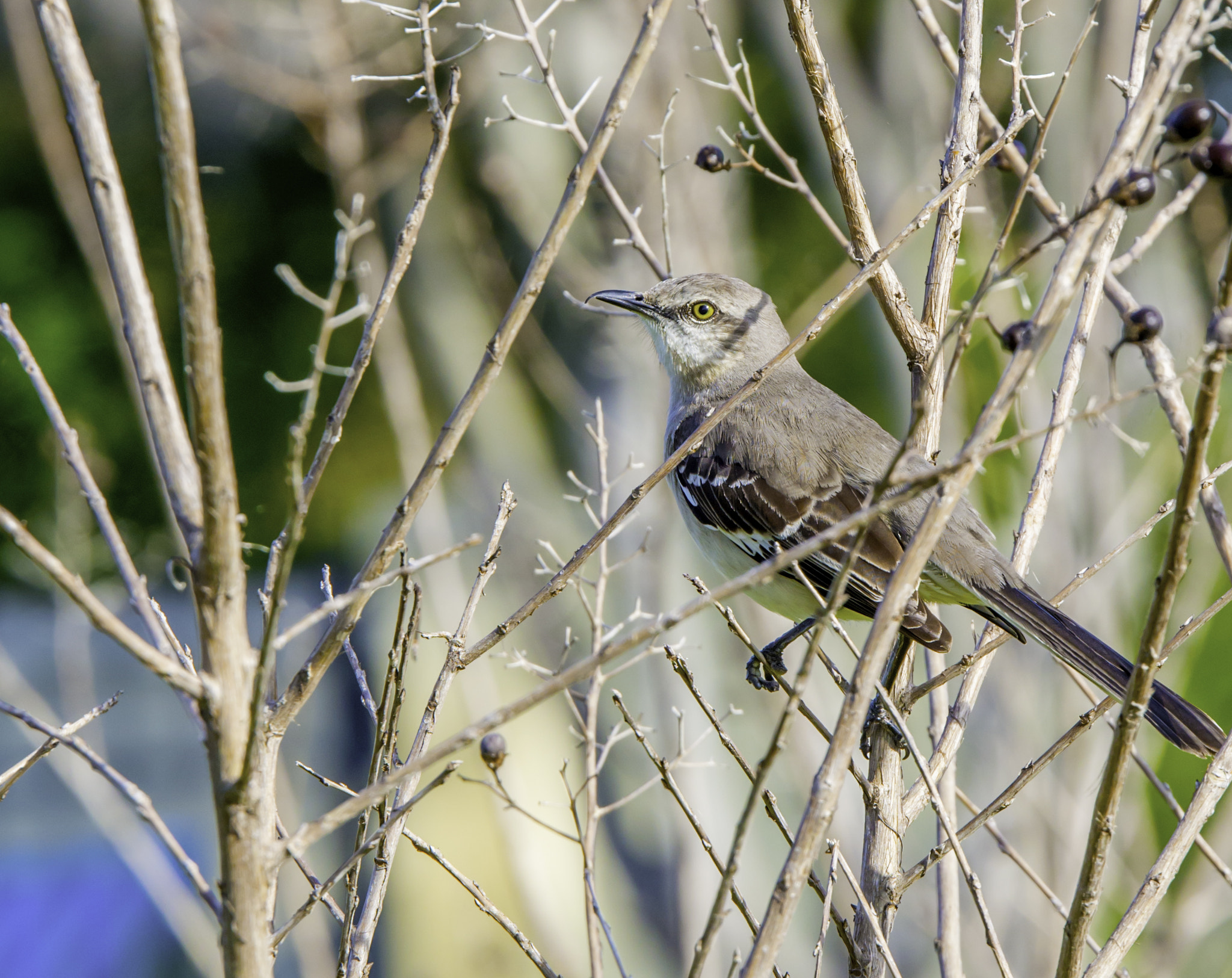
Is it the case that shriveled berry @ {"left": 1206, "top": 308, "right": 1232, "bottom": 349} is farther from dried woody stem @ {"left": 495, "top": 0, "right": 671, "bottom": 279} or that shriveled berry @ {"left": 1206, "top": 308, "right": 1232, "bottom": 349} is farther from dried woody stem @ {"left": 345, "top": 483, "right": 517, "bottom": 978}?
dried woody stem @ {"left": 495, "top": 0, "right": 671, "bottom": 279}

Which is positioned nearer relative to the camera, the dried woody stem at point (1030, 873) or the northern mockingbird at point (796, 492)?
the dried woody stem at point (1030, 873)


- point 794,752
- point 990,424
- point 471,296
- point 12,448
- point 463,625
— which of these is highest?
point 12,448

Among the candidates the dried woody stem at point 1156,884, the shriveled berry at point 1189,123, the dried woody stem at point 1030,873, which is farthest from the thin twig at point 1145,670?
the shriveled berry at point 1189,123

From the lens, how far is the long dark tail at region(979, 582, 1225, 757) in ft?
8.14

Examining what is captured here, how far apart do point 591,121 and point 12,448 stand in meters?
4.27

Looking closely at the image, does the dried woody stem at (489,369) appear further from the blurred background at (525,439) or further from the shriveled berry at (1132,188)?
the blurred background at (525,439)

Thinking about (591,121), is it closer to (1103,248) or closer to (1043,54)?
(1043,54)

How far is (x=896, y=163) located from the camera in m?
6.05

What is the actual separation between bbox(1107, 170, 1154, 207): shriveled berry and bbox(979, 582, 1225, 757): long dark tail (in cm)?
128

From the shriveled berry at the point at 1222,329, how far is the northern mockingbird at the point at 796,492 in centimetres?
125

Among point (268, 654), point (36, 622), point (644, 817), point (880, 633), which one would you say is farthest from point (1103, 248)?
point (36, 622)

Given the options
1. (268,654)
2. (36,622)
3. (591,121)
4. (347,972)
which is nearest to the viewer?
(268,654)

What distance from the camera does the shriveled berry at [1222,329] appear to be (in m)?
1.35

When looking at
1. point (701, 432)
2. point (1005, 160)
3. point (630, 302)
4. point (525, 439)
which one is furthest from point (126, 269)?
point (525, 439)
